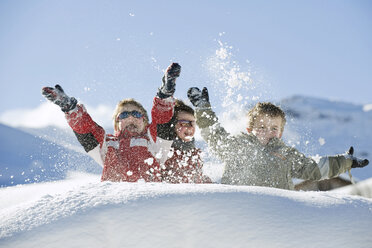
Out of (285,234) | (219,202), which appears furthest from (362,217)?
(219,202)

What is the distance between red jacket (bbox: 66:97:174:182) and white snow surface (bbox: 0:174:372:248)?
1776 millimetres

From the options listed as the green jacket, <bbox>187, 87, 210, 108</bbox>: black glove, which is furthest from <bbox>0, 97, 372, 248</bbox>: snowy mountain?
<bbox>187, 87, 210, 108</bbox>: black glove

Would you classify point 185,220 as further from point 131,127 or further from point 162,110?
point 131,127

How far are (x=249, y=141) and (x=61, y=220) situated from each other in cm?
239

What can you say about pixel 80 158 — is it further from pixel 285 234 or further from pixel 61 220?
pixel 285 234

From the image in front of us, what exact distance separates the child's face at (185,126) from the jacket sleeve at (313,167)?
1.12 meters

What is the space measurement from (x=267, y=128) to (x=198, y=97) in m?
0.81

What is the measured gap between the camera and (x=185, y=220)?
1512 mm

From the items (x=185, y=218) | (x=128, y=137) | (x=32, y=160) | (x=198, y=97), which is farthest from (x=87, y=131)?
(x=32, y=160)

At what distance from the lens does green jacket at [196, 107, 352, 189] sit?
3.46 metres

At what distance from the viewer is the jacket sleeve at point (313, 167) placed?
3574 millimetres

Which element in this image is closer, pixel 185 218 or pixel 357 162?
pixel 185 218

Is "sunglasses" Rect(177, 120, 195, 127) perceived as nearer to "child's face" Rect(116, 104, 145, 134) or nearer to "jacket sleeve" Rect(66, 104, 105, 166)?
"child's face" Rect(116, 104, 145, 134)

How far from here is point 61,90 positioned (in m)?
3.58
